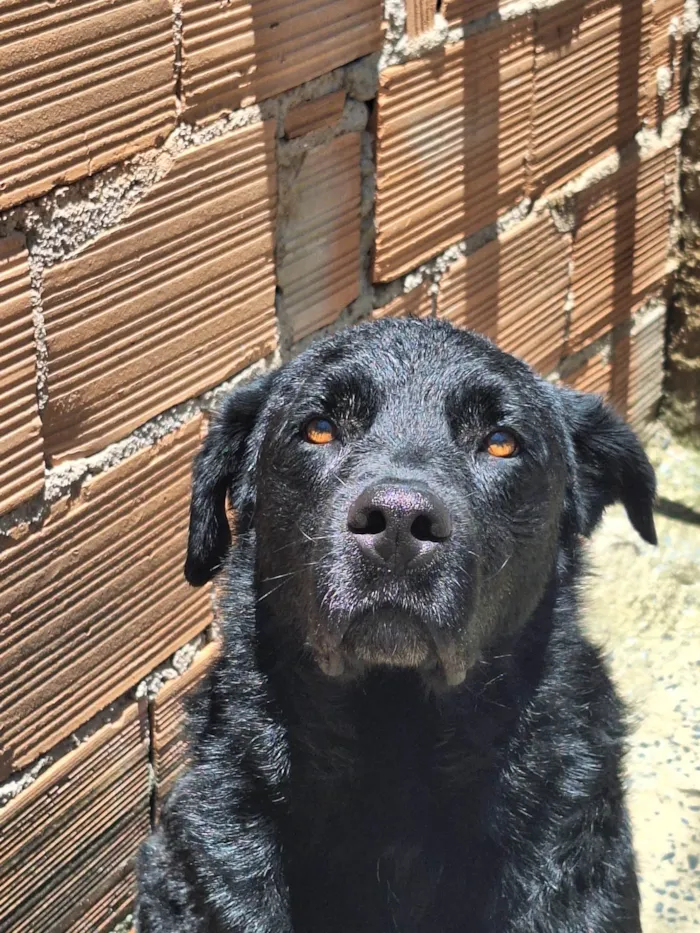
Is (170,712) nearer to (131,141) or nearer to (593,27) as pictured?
(131,141)

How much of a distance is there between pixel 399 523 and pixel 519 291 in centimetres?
225

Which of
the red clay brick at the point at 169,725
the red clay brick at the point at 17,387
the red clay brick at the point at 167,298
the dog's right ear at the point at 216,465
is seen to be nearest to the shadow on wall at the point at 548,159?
the red clay brick at the point at 167,298

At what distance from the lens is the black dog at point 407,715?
234 cm

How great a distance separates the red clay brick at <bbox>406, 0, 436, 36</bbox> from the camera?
319 centimetres

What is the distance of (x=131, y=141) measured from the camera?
8.05 feet

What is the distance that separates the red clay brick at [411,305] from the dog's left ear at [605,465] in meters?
0.78

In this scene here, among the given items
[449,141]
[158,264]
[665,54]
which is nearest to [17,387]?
[158,264]

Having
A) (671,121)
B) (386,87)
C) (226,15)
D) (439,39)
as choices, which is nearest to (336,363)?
(226,15)

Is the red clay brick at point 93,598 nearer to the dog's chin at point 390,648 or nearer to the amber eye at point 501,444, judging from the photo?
the dog's chin at point 390,648

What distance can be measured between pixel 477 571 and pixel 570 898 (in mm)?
711

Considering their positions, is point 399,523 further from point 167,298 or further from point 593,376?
point 593,376

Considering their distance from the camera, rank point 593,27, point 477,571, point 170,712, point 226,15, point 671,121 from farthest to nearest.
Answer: point 671,121, point 593,27, point 170,712, point 226,15, point 477,571

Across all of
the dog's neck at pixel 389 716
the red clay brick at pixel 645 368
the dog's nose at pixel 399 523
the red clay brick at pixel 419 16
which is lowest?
the red clay brick at pixel 645 368

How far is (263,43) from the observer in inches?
107
